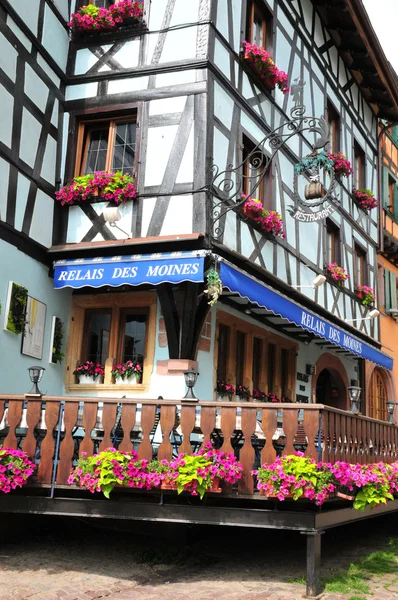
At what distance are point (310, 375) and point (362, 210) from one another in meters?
4.99

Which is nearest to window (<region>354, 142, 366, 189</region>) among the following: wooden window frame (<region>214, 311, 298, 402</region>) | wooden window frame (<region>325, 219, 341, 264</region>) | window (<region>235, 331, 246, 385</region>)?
wooden window frame (<region>325, 219, 341, 264</region>)

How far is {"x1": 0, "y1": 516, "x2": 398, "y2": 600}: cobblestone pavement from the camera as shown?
19.3 ft

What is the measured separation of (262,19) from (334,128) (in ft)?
13.4

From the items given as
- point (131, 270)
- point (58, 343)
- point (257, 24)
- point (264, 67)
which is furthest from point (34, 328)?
point (257, 24)

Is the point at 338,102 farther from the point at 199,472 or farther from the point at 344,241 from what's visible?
the point at 199,472

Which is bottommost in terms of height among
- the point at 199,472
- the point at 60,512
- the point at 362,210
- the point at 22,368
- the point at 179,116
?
the point at 60,512

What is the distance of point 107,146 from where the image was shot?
10.1 meters

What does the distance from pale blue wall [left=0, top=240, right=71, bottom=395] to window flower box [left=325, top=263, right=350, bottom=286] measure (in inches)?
225

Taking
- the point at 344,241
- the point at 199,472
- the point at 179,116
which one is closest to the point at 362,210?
the point at 344,241

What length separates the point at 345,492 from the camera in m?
6.78

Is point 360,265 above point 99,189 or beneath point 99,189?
above

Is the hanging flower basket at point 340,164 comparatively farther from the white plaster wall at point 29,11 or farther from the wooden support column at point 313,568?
the wooden support column at point 313,568

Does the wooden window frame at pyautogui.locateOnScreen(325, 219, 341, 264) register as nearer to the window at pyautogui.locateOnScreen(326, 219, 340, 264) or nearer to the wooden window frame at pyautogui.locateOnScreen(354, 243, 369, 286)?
the window at pyautogui.locateOnScreen(326, 219, 340, 264)

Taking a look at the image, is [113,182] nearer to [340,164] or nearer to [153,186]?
[153,186]
